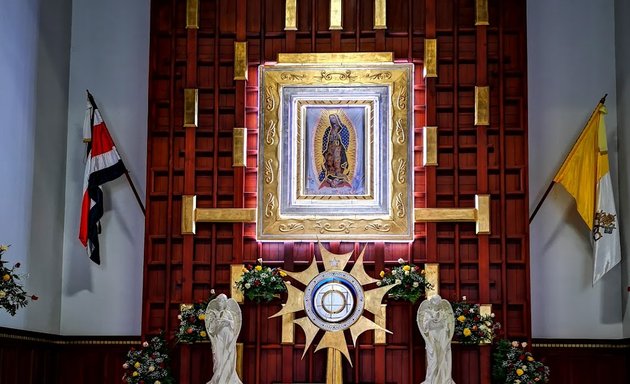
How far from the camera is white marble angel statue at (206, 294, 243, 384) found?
1415 centimetres

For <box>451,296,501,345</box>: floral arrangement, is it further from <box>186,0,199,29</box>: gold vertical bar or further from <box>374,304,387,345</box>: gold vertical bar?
<box>186,0,199,29</box>: gold vertical bar

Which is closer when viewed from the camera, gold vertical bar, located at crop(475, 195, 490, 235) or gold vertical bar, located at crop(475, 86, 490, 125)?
gold vertical bar, located at crop(475, 195, 490, 235)

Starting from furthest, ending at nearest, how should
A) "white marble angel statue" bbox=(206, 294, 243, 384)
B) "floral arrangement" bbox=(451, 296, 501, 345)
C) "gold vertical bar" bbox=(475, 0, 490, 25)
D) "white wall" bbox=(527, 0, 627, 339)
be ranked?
1. "white wall" bbox=(527, 0, 627, 339)
2. "gold vertical bar" bbox=(475, 0, 490, 25)
3. "floral arrangement" bbox=(451, 296, 501, 345)
4. "white marble angel statue" bbox=(206, 294, 243, 384)

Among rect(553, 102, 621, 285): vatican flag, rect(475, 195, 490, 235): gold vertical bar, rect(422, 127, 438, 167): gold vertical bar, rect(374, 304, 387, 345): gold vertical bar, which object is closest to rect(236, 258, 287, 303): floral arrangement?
rect(374, 304, 387, 345): gold vertical bar

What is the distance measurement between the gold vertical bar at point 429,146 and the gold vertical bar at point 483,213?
80 centimetres

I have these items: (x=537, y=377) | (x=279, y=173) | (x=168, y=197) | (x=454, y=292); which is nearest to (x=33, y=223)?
(x=168, y=197)

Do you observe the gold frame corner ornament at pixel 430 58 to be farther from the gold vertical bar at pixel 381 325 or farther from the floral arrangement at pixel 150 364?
the floral arrangement at pixel 150 364

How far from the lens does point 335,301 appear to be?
14.7m

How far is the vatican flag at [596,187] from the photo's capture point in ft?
50.1

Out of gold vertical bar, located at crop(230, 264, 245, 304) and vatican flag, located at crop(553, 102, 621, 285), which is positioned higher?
vatican flag, located at crop(553, 102, 621, 285)

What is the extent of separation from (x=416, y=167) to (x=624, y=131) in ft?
9.89

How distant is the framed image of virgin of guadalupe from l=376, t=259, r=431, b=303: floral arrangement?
530 millimetres

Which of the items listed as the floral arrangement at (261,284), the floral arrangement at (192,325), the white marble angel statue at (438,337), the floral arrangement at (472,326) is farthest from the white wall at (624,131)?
the floral arrangement at (192,325)

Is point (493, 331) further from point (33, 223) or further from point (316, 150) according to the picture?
point (33, 223)
